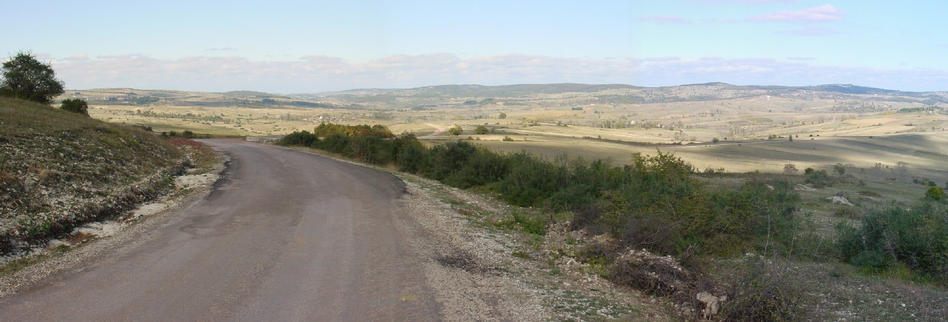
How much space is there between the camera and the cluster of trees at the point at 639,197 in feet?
31.0

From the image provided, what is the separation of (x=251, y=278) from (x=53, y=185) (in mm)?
6895

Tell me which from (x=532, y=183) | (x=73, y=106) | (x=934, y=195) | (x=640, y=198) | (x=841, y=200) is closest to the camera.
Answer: (x=640, y=198)

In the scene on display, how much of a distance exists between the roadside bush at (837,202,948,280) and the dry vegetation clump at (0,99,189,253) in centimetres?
1313

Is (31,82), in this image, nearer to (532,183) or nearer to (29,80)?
(29,80)

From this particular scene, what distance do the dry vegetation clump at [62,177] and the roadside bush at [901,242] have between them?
→ 43.1 ft

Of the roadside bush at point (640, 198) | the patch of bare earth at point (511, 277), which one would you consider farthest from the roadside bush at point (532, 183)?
the patch of bare earth at point (511, 277)

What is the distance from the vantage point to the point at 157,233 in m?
9.81

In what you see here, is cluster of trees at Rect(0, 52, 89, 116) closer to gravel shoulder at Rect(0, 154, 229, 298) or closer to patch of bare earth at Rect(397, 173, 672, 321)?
gravel shoulder at Rect(0, 154, 229, 298)

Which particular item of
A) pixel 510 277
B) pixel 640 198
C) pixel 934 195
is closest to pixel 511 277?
pixel 510 277

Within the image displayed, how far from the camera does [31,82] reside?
121 feet

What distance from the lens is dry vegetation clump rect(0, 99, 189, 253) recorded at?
9.15 meters

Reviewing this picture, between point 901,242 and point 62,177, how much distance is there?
52.4 feet

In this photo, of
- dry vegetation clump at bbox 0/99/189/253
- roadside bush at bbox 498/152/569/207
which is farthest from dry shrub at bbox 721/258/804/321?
roadside bush at bbox 498/152/569/207

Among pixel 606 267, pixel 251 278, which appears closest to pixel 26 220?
pixel 251 278
